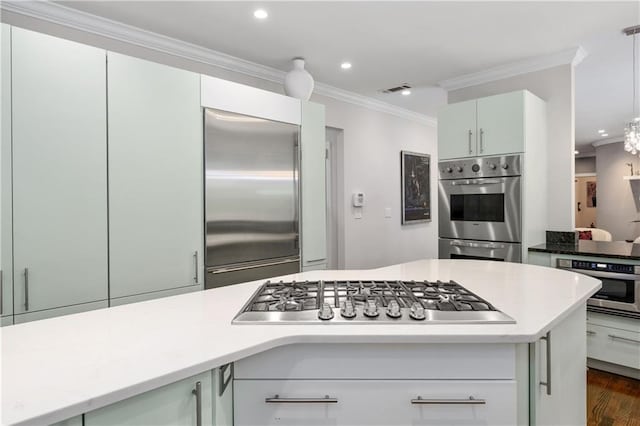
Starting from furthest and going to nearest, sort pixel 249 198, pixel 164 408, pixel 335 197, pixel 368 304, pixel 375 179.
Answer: pixel 375 179 → pixel 335 197 → pixel 249 198 → pixel 368 304 → pixel 164 408

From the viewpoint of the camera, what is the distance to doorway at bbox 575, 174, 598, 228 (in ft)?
33.2

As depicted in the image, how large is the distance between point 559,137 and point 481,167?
2.44ft

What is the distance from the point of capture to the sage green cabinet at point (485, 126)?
10.6 ft

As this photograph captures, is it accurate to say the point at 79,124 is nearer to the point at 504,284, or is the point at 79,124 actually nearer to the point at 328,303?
the point at 328,303

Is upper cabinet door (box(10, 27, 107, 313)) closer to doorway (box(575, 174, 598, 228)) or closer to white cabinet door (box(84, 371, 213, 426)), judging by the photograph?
white cabinet door (box(84, 371, 213, 426))

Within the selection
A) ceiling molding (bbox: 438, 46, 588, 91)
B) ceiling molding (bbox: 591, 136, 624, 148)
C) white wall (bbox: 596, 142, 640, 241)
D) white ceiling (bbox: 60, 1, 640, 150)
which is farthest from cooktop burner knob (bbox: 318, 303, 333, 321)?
white wall (bbox: 596, 142, 640, 241)

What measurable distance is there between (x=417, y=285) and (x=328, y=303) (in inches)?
18.9

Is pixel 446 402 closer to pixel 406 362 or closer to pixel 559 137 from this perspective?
pixel 406 362

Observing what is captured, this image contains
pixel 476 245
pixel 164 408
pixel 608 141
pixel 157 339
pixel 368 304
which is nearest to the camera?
pixel 164 408

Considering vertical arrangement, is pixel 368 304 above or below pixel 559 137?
below

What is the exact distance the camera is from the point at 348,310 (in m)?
1.28

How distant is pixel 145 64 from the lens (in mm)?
2223

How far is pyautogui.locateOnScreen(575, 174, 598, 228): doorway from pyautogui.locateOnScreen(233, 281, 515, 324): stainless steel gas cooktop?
10.7 metres

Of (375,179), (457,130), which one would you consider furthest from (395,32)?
(375,179)
